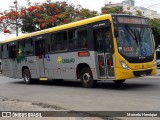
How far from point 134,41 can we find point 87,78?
2722 millimetres

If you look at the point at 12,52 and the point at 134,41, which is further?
the point at 12,52

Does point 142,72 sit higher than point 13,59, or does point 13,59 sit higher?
point 13,59

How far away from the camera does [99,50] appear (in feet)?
47.2

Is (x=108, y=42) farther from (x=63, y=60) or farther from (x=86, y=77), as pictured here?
(x=63, y=60)

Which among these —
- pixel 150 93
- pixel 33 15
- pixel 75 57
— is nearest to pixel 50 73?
pixel 75 57

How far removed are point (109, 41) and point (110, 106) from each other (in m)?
4.44

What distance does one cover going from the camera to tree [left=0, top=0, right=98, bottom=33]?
31.4 metres

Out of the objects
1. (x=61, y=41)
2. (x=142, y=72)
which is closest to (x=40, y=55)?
(x=61, y=41)

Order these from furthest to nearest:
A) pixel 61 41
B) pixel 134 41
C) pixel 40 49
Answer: pixel 40 49
pixel 61 41
pixel 134 41

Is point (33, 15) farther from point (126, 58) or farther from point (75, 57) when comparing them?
point (126, 58)

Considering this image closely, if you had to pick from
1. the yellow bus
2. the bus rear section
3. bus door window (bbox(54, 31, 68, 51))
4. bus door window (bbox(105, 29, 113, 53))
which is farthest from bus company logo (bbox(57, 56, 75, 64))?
the bus rear section

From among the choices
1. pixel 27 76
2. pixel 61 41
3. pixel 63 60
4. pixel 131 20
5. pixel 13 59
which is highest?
pixel 131 20

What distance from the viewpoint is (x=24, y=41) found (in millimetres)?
20375

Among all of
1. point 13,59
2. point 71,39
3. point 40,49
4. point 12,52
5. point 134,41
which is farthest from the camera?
point 12,52
